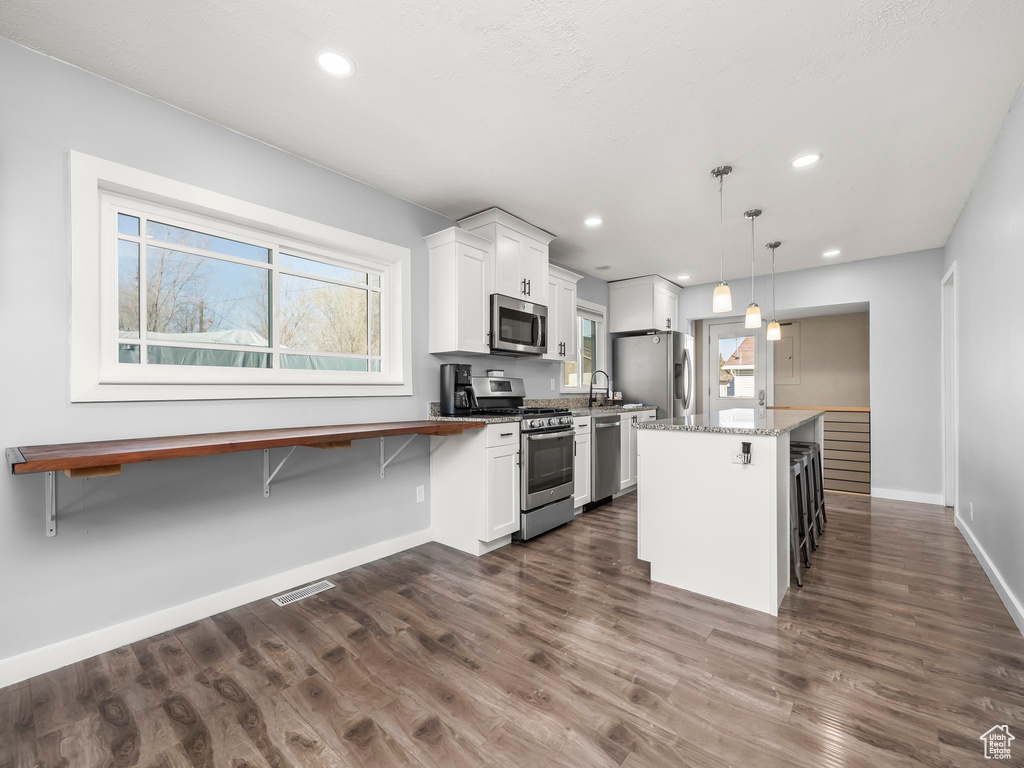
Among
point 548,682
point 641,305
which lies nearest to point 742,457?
point 548,682

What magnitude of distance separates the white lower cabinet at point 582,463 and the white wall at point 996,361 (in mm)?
2656

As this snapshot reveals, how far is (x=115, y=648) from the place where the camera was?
2.11 metres

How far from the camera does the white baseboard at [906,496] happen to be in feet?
15.2

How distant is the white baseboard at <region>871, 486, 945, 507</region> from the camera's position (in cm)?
463

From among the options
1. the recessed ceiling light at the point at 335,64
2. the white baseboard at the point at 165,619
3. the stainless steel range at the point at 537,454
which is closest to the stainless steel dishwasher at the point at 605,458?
the stainless steel range at the point at 537,454

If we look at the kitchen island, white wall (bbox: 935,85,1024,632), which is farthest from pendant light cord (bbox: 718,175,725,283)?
the kitchen island

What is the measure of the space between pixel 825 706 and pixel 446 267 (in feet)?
10.6

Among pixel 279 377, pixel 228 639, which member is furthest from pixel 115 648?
pixel 279 377

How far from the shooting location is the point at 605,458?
454 cm

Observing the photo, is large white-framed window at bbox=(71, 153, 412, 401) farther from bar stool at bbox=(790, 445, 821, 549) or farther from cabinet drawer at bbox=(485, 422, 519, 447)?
bar stool at bbox=(790, 445, 821, 549)

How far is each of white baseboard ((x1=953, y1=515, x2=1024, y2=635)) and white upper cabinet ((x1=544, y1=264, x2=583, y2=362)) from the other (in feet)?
11.0

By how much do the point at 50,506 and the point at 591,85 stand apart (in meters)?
3.04

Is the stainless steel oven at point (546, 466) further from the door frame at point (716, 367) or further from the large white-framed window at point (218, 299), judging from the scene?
the door frame at point (716, 367)

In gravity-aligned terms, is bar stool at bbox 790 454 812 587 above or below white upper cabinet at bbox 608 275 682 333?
below
